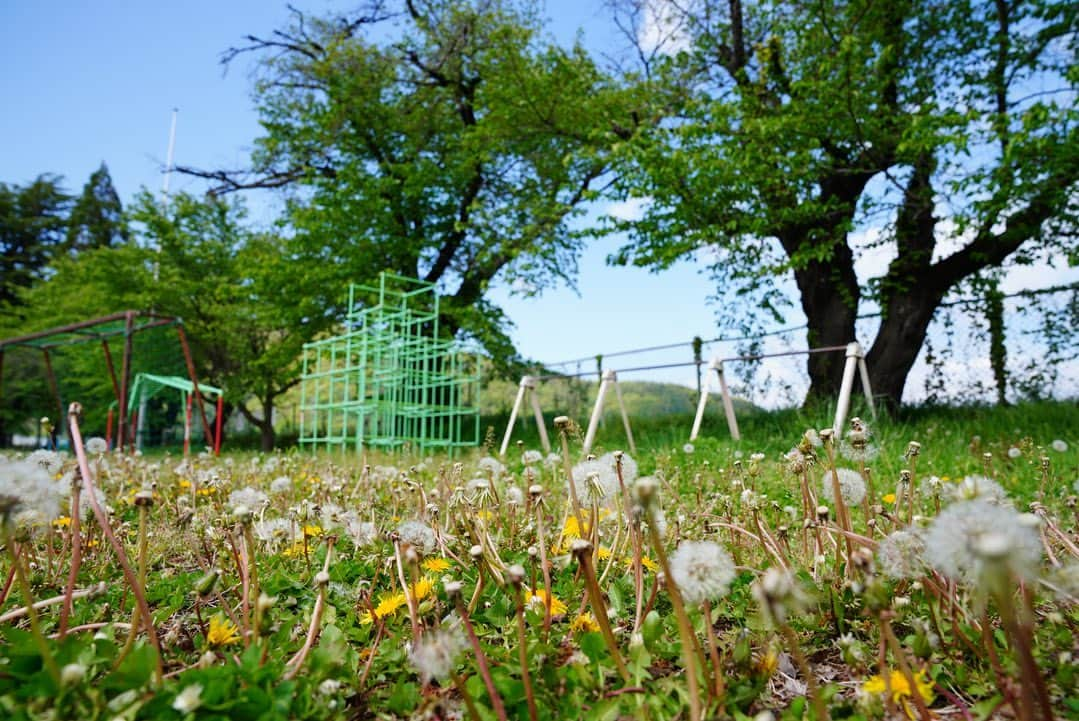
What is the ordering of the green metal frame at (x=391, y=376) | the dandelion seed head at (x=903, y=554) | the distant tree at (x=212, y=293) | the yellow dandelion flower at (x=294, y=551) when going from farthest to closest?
the distant tree at (x=212, y=293), the green metal frame at (x=391, y=376), the yellow dandelion flower at (x=294, y=551), the dandelion seed head at (x=903, y=554)

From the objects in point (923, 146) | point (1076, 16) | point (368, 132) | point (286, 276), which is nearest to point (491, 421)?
point (286, 276)

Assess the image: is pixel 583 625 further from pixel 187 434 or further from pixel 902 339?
pixel 902 339

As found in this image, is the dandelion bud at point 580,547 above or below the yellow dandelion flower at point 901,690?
above

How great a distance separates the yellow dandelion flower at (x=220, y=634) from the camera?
1.24 metres

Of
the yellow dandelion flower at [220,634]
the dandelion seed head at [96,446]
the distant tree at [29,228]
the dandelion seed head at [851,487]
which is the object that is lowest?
the yellow dandelion flower at [220,634]

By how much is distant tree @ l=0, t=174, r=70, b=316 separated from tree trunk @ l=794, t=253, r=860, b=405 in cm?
3952

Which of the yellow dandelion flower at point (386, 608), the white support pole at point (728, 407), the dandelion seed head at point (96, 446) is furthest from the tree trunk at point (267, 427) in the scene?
the yellow dandelion flower at point (386, 608)

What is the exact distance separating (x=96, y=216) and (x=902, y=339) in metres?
45.5

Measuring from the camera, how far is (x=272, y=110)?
14828mm

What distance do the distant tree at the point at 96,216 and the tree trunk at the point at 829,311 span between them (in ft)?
127

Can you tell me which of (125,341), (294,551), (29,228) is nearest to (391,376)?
(125,341)

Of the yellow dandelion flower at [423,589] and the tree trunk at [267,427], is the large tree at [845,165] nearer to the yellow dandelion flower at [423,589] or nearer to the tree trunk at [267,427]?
the yellow dandelion flower at [423,589]

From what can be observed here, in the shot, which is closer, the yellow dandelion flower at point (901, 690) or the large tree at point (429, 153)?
the yellow dandelion flower at point (901, 690)

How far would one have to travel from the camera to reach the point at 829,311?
892cm
